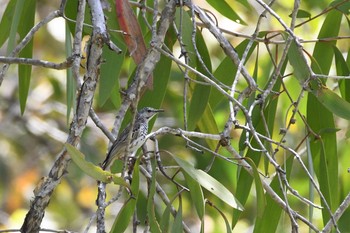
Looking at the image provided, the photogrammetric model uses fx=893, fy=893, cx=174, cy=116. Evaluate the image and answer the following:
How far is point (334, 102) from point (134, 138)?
20.7 inches

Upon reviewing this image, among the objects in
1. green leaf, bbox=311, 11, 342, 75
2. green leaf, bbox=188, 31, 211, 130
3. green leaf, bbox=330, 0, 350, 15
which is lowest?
green leaf, bbox=188, 31, 211, 130

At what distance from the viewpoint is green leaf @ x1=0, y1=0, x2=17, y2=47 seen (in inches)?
100

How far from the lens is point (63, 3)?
2092 mm

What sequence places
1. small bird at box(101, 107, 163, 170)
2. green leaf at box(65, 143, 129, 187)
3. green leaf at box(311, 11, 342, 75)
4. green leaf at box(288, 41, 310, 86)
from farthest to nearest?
1. green leaf at box(311, 11, 342, 75)
2. green leaf at box(288, 41, 310, 86)
3. small bird at box(101, 107, 163, 170)
4. green leaf at box(65, 143, 129, 187)

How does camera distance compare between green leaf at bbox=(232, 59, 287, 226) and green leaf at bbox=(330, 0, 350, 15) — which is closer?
green leaf at bbox=(232, 59, 287, 226)

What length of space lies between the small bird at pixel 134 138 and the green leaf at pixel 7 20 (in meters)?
0.46

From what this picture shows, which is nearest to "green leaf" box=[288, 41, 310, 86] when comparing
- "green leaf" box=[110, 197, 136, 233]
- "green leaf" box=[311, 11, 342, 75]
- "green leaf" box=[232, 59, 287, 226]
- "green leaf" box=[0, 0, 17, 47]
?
"green leaf" box=[232, 59, 287, 226]

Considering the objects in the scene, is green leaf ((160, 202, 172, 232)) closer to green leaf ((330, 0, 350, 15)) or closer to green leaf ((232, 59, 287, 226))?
green leaf ((232, 59, 287, 226))

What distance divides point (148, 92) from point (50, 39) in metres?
3.17

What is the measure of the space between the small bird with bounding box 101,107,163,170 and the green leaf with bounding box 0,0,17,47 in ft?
1.51

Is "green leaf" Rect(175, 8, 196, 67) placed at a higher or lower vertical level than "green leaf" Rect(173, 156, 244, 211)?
higher

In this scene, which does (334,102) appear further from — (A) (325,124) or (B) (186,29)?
(B) (186,29)

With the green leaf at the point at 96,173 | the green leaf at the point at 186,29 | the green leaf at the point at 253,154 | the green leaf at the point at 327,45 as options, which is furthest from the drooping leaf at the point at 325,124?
the green leaf at the point at 96,173

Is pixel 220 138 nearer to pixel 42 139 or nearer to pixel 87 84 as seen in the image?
pixel 87 84
